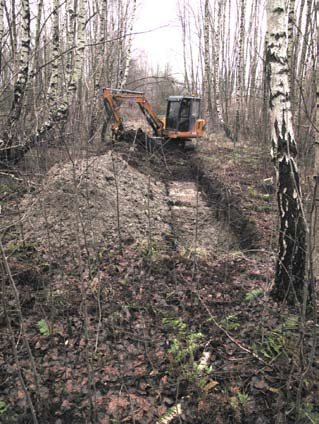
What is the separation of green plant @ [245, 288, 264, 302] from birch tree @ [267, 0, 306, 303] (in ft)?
1.48

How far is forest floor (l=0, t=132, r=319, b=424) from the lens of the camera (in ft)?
9.95

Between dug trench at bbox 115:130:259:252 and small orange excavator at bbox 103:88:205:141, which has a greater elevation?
small orange excavator at bbox 103:88:205:141

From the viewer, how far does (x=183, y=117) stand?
45.2ft

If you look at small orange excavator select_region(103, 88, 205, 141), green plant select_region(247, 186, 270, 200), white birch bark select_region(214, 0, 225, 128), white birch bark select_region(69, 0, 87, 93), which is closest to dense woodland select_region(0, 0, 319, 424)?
white birch bark select_region(69, 0, 87, 93)

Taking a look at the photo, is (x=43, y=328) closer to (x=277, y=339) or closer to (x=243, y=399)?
(x=243, y=399)

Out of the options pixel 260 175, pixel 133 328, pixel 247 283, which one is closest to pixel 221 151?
pixel 260 175

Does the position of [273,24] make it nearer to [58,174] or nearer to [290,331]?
[290,331]

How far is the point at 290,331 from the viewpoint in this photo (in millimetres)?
3744

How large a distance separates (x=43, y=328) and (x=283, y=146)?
11.4 feet

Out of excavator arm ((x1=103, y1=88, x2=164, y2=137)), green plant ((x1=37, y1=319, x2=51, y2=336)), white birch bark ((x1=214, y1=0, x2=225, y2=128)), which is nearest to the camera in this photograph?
green plant ((x1=37, y1=319, x2=51, y2=336))

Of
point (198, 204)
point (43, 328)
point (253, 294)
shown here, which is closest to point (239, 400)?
point (253, 294)

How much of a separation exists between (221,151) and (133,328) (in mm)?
11668

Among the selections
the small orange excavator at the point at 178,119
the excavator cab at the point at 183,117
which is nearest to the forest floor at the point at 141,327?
the small orange excavator at the point at 178,119

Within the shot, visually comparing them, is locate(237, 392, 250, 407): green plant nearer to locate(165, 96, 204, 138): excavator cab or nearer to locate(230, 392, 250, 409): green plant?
locate(230, 392, 250, 409): green plant
